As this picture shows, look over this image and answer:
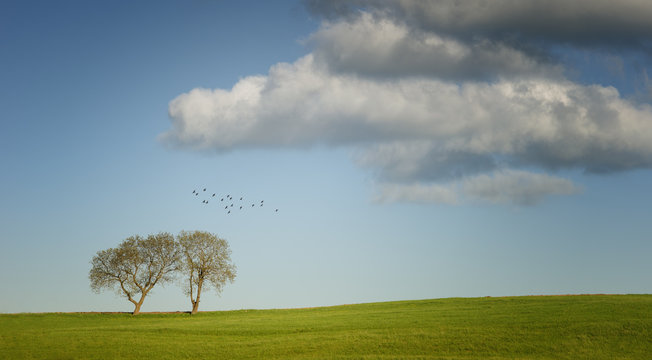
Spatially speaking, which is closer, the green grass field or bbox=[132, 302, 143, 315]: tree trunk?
the green grass field

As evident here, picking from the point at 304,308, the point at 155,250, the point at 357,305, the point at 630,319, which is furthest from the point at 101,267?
the point at 630,319

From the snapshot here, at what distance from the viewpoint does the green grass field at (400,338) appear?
117 ft

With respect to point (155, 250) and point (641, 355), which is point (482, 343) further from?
point (155, 250)

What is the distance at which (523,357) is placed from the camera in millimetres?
34219

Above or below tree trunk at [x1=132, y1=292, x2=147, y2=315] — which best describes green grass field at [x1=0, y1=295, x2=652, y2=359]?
below

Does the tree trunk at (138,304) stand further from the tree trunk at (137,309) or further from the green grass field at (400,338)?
the green grass field at (400,338)

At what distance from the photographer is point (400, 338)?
3891cm

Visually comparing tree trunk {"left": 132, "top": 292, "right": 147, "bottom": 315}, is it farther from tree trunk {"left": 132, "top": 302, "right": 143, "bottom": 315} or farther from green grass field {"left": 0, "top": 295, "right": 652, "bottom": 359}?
green grass field {"left": 0, "top": 295, "right": 652, "bottom": 359}

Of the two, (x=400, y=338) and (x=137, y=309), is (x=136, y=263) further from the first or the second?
(x=400, y=338)

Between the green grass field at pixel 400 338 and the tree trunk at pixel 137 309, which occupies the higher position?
the tree trunk at pixel 137 309

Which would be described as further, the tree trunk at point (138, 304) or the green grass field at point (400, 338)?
the tree trunk at point (138, 304)

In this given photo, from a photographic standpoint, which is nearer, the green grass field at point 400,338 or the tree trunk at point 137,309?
the green grass field at point 400,338

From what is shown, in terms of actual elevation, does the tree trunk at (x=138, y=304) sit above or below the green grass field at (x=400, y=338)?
above

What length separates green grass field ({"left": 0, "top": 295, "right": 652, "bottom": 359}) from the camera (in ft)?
117
